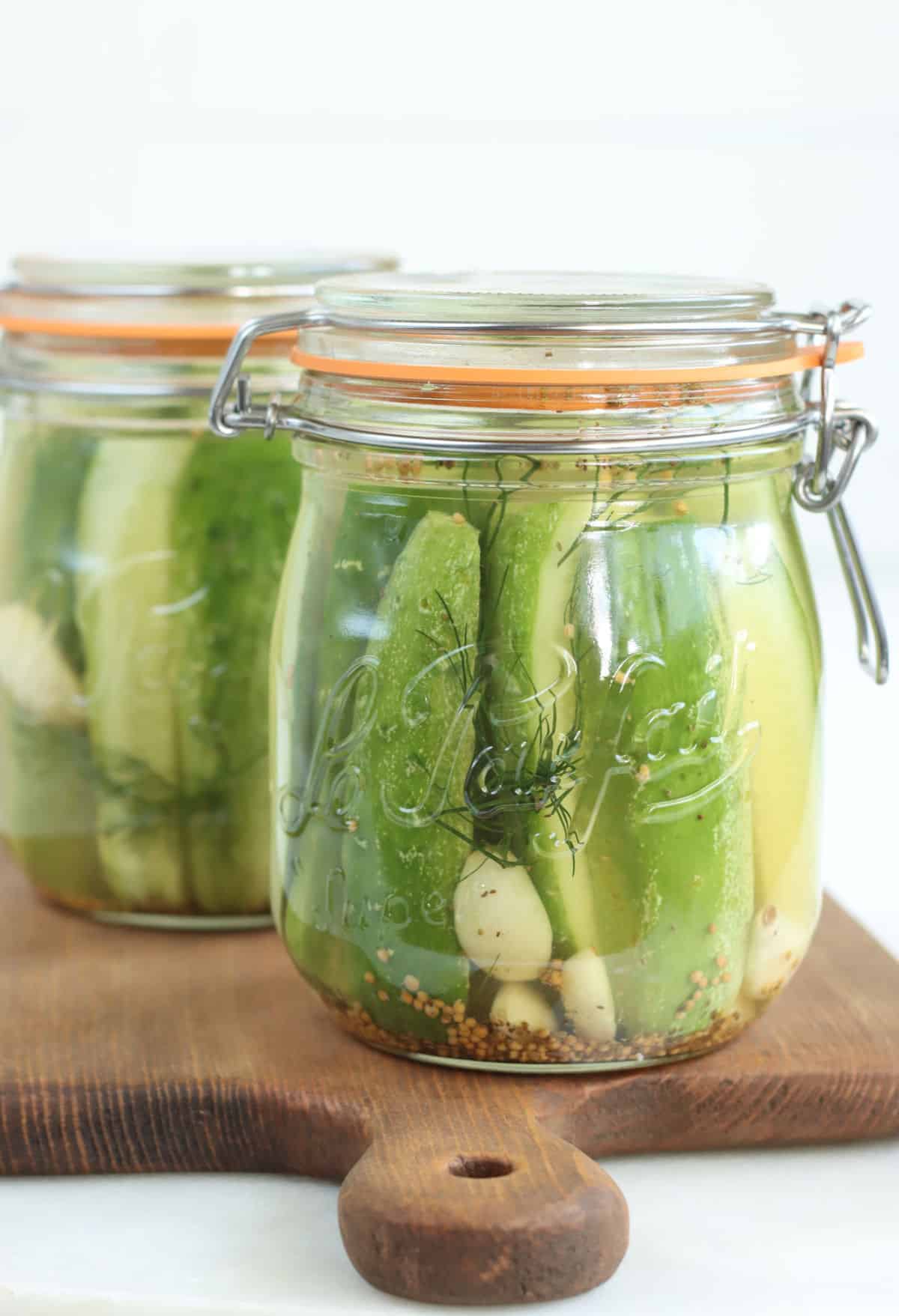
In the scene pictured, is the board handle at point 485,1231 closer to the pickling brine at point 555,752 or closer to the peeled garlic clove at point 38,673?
the pickling brine at point 555,752

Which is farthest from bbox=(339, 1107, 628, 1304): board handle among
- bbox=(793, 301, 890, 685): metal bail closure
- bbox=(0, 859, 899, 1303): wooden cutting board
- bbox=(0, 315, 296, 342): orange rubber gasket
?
bbox=(0, 315, 296, 342): orange rubber gasket

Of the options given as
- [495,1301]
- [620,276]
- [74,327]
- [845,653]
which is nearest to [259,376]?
[74,327]

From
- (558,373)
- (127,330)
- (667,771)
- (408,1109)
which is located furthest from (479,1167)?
(127,330)

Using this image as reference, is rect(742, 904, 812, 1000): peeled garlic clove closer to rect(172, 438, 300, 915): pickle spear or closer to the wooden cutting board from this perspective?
the wooden cutting board

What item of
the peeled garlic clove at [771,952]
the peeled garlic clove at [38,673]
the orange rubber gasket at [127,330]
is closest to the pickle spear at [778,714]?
the peeled garlic clove at [771,952]

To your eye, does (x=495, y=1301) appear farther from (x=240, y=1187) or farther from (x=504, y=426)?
(x=504, y=426)

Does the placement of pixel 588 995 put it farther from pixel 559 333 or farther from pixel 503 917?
pixel 559 333

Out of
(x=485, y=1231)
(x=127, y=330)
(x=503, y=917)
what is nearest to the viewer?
(x=485, y=1231)
